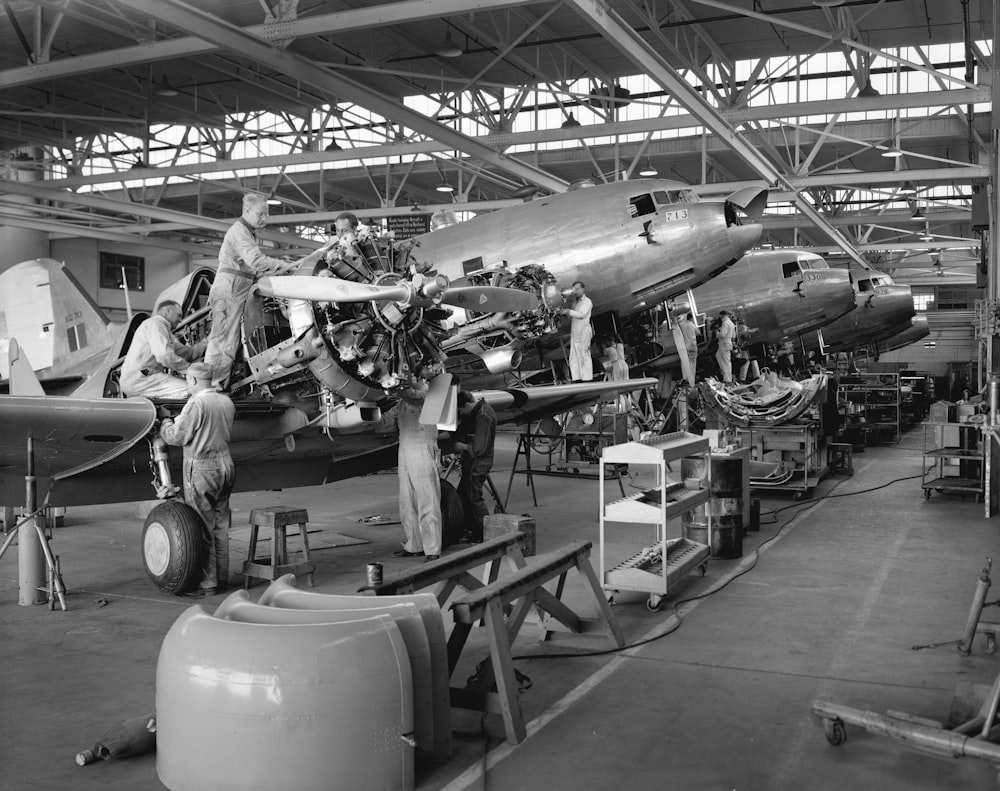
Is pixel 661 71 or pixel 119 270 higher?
pixel 119 270

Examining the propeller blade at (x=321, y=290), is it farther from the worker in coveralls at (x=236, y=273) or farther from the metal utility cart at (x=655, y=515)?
the metal utility cart at (x=655, y=515)

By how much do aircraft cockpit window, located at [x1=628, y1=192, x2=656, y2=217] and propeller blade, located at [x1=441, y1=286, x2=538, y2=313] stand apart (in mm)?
3657

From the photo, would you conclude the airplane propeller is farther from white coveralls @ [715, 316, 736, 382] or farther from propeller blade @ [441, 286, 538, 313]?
white coveralls @ [715, 316, 736, 382]

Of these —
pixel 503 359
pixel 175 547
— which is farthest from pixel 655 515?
pixel 503 359

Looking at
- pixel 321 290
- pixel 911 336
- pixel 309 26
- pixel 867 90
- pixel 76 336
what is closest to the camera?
pixel 321 290

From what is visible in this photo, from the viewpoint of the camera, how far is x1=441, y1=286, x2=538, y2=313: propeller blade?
8352 mm

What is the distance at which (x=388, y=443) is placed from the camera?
10.7 m

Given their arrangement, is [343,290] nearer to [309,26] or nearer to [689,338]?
[309,26]

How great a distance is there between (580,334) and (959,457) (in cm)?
587

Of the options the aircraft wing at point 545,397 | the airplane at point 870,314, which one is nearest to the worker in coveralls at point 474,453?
Answer: the aircraft wing at point 545,397

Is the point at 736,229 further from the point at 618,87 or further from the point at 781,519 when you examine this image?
the point at 618,87

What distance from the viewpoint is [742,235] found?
515 inches

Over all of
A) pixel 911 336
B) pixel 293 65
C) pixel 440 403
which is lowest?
pixel 440 403

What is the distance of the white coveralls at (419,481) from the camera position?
896 centimetres
